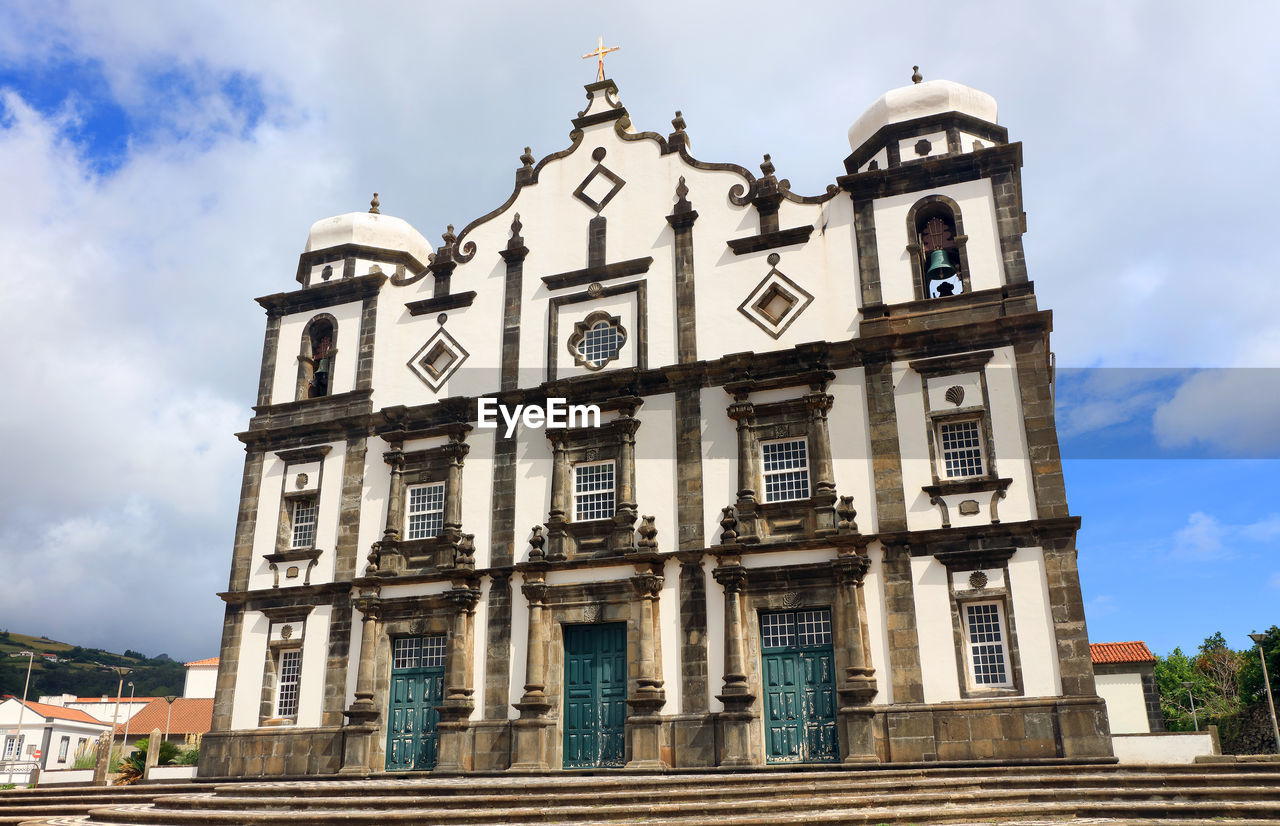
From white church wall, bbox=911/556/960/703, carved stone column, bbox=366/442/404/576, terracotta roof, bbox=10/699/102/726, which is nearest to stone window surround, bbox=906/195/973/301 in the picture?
white church wall, bbox=911/556/960/703

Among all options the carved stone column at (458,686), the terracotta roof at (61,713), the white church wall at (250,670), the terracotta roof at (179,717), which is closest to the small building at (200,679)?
the terracotta roof at (179,717)

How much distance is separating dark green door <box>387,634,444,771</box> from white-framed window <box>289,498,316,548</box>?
142 inches

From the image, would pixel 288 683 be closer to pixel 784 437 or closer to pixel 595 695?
pixel 595 695

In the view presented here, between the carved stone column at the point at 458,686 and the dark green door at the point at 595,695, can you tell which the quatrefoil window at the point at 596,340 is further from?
the dark green door at the point at 595,695

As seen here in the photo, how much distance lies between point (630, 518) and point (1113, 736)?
30.1ft

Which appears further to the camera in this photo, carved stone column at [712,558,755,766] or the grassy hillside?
the grassy hillside

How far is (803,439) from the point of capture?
18.9 meters

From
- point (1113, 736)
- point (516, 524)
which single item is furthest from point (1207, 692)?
point (516, 524)

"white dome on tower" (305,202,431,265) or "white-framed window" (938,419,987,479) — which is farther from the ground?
"white dome on tower" (305,202,431,265)

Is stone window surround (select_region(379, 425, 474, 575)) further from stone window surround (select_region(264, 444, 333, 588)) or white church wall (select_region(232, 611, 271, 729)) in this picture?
white church wall (select_region(232, 611, 271, 729))

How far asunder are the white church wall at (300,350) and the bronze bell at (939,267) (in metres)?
13.3

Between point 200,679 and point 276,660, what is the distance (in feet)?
134

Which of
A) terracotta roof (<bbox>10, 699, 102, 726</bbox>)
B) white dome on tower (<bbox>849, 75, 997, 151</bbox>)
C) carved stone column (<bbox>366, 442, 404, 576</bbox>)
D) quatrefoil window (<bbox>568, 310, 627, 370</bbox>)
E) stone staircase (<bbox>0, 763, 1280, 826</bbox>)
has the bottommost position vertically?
stone staircase (<bbox>0, 763, 1280, 826</bbox>)

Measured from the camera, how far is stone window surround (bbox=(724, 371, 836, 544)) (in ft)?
Answer: 59.7
